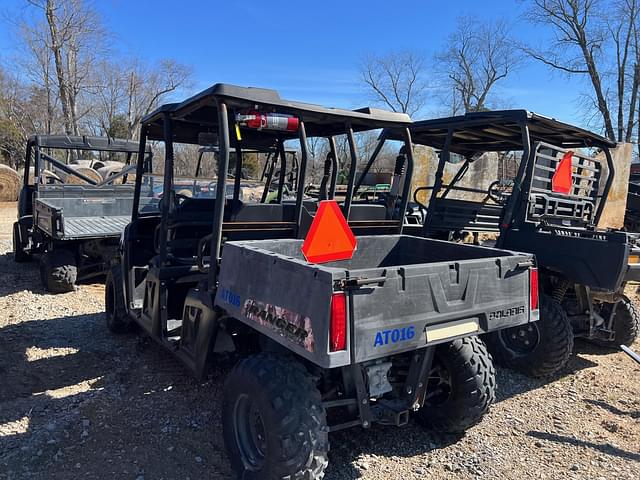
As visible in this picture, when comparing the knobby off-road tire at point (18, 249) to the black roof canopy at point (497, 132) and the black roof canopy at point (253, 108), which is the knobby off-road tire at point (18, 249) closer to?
the black roof canopy at point (253, 108)

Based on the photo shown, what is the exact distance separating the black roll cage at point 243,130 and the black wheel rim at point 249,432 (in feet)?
2.49

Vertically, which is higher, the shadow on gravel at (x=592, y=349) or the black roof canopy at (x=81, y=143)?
the black roof canopy at (x=81, y=143)

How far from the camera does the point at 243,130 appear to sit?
4.09m

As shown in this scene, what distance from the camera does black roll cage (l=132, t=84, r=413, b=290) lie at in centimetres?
294

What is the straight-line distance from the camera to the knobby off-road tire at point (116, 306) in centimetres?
484

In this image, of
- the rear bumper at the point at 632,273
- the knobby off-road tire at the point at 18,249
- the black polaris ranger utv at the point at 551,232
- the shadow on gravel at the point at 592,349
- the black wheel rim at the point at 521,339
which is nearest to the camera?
the rear bumper at the point at 632,273

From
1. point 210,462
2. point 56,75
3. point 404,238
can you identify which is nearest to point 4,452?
point 210,462

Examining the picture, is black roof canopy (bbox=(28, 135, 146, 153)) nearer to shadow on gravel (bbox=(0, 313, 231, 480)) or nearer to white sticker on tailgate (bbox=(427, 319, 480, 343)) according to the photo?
shadow on gravel (bbox=(0, 313, 231, 480))

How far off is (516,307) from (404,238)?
3.57 feet

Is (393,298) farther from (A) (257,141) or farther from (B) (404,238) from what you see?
(A) (257,141)

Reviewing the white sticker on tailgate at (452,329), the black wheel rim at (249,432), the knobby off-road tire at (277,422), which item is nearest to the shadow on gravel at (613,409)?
the white sticker on tailgate at (452,329)

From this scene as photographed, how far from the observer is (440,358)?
3215 millimetres

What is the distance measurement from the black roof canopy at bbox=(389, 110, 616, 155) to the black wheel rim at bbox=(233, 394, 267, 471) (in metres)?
3.30

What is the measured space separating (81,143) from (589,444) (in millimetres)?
7589
